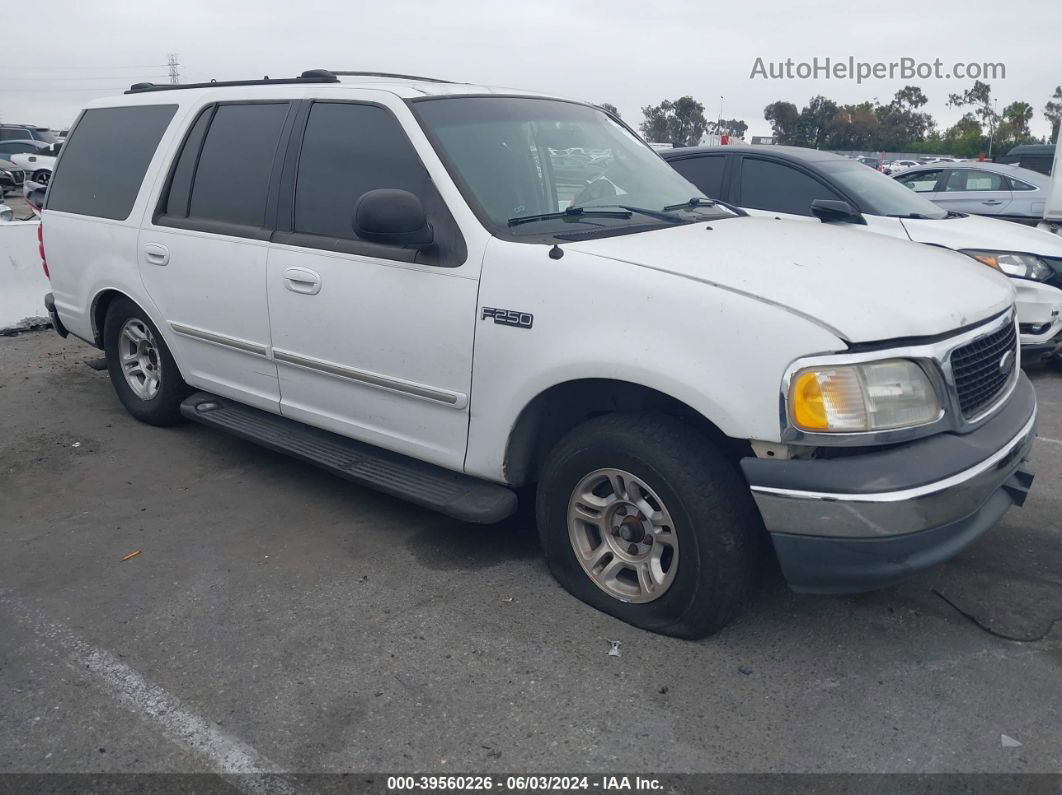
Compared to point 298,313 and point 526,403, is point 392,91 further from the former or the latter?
point 526,403

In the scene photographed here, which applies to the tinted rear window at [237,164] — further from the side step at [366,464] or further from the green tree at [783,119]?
the green tree at [783,119]

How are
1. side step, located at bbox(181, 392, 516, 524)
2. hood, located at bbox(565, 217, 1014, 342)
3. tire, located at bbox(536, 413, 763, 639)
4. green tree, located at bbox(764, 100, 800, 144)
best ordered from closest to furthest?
hood, located at bbox(565, 217, 1014, 342) → tire, located at bbox(536, 413, 763, 639) → side step, located at bbox(181, 392, 516, 524) → green tree, located at bbox(764, 100, 800, 144)

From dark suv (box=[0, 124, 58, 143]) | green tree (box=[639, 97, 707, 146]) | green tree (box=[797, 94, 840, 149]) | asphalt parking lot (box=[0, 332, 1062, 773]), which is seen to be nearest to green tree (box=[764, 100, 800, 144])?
green tree (box=[797, 94, 840, 149])

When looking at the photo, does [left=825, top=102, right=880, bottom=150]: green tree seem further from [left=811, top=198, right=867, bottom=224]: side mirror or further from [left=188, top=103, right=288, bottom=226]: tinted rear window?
[left=188, top=103, right=288, bottom=226]: tinted rear window

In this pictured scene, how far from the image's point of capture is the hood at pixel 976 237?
6758 mm

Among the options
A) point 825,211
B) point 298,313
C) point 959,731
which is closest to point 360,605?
point 298,313

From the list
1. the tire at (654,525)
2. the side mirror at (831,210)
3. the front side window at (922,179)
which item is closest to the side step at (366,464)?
the tire at (654,525)

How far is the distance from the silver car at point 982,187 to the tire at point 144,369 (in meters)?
9.72

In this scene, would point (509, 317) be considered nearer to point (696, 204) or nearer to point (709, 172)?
point (696, 204)

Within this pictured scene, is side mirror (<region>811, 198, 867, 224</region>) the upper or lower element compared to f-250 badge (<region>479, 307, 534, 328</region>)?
upper

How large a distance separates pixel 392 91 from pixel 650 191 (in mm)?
1239

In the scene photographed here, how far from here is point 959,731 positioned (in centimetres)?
283

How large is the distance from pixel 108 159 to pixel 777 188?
15.6ft

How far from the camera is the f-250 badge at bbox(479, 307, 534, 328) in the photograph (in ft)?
11.2
